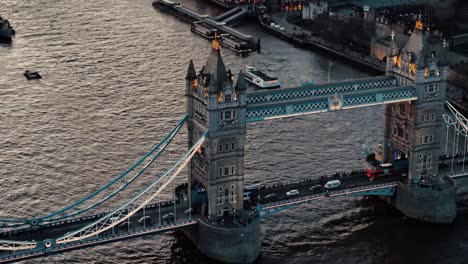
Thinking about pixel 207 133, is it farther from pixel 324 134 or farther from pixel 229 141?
pixel 324 134

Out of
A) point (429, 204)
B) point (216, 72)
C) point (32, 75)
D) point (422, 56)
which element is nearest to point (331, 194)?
point (429, 204)

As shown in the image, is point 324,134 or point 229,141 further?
point 324,134

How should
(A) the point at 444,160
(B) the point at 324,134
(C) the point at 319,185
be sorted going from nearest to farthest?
(C) the point at 319,185 → (A) the point at 444,160 → (B) the point at 324,134

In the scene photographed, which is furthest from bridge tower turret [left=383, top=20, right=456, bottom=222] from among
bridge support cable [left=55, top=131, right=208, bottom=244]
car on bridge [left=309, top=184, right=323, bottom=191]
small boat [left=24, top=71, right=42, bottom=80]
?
small boat [left=24, top=71, right=42, bottom=80]

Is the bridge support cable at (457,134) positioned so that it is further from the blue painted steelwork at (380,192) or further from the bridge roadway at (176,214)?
the blue painted steelwork at (380,192)

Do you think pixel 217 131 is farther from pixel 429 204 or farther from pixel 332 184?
pixel 429 204

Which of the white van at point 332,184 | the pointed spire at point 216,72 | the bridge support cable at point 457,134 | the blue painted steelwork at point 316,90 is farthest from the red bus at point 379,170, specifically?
the pointed spire at point 216,72

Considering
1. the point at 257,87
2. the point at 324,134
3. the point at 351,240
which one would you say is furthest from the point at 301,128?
the point at 351,240
